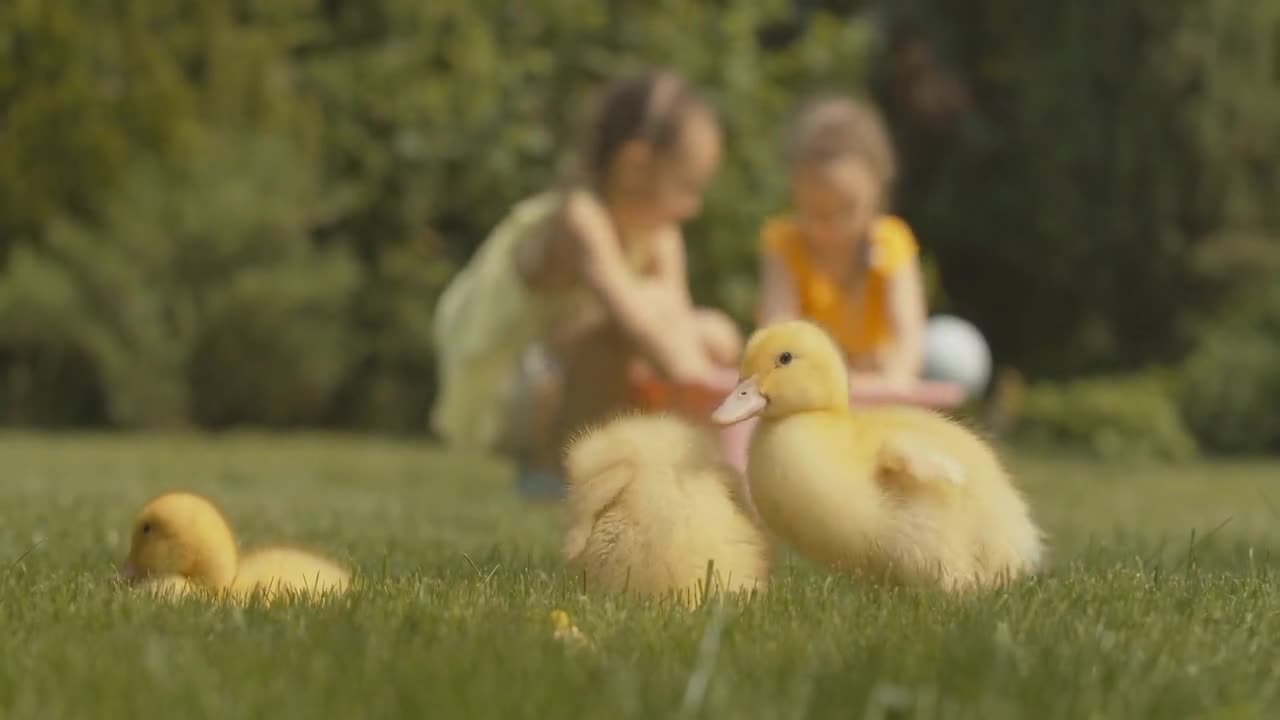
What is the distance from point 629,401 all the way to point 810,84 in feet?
20.7

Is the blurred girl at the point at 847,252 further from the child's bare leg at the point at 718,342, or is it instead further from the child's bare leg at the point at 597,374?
the child's bare leg at the point at 597,374

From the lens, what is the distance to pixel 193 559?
2.35m

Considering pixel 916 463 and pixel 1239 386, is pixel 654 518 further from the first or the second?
pixel 1239 386

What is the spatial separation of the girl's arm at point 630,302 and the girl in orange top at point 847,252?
470mm

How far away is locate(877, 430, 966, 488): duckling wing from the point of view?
90.5 inches

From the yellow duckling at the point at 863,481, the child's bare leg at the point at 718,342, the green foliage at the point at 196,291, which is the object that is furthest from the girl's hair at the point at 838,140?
the green foliage at the point at 196,291

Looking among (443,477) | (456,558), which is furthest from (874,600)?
(443,477)

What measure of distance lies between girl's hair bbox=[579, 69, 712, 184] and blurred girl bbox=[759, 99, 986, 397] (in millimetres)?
396

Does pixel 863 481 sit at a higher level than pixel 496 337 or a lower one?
higher

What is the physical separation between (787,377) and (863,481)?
188mm

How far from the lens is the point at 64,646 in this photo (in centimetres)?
183

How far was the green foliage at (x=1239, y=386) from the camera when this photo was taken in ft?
33.7

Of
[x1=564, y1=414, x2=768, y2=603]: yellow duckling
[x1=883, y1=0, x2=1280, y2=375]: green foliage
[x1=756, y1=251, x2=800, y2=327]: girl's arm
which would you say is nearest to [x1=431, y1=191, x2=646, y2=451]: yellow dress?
[x1=756, y1=251, x2=800, y2=327]: girl's arm

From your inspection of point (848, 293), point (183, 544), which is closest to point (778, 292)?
point (848, 293)
